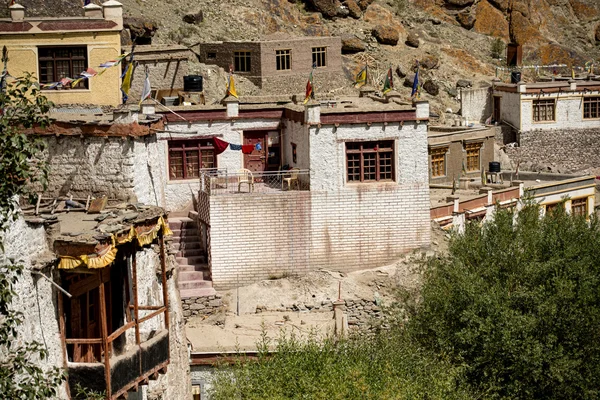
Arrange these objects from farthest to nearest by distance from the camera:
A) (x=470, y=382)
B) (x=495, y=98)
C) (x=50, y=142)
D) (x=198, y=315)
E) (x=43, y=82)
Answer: (x=495, y=98) → (x=43, y=82) → (x=198, y=315) → (x=470, y=382) → (x=50, y=142)

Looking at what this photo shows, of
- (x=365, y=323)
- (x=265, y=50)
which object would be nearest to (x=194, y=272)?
(x=365, y=323)

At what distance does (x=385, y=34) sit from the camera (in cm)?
7769

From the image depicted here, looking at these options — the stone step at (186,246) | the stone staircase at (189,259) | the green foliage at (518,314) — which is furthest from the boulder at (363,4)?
the green foliage at (518,314)

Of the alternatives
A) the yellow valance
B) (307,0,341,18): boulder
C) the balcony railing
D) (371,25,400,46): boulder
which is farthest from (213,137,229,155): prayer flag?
(307,0,341,18): boulder

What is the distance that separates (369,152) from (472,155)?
16.1 m

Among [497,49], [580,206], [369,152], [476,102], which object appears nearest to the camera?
[369,152]

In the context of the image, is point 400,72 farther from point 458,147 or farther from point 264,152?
point 264,152

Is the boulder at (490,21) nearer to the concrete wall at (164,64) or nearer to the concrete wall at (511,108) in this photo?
the concrete wall at (511,108)

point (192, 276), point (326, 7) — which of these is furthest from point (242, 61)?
point (192, 276)

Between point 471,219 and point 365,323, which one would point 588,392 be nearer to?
point 365,323

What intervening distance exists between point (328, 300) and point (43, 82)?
1122 centimetres

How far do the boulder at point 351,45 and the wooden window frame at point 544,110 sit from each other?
13.2 metres

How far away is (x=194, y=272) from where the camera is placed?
3900 centimetres

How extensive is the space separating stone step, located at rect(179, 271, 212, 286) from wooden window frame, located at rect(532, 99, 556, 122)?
30.1 meters
